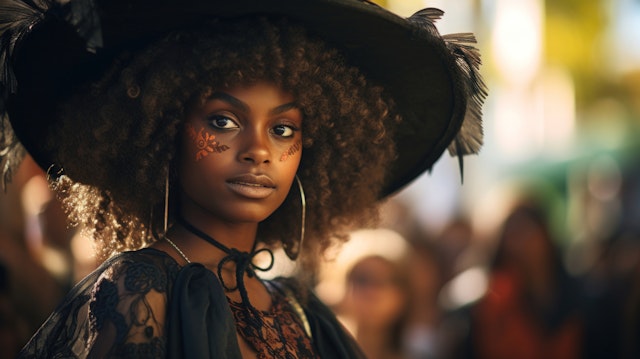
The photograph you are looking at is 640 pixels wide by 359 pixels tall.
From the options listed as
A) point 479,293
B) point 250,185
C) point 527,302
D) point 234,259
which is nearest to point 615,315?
point 527,302

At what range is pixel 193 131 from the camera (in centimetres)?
288

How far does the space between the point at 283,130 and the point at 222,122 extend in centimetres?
22

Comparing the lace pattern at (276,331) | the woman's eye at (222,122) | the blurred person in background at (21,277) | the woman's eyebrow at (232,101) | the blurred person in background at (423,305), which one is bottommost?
the blurred person in background at (423,305)

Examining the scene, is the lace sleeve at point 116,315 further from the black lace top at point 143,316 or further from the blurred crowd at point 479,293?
the blurred crowd at point 479,293

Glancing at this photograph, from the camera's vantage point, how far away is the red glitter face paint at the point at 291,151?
2.95 metres

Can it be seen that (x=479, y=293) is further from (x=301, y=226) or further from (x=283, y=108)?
(x=283, y=108)

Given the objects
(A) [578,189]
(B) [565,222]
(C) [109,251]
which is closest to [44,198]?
(C) [109,251]

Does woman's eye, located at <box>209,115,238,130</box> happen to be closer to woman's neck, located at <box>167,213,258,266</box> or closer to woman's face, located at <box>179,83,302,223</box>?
woman's face, located at <box>179,83,302,223</box>

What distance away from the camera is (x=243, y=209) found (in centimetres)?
288

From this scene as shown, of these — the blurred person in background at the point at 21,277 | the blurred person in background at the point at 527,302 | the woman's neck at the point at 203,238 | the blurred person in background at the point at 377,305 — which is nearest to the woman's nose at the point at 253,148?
the woman's neck at the point at 203,238

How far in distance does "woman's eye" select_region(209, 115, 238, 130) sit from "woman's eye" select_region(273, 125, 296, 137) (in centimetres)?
16

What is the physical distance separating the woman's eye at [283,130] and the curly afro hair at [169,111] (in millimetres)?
90

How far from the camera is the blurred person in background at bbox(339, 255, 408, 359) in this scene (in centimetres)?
629

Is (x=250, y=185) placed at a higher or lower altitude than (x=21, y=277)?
higher
